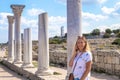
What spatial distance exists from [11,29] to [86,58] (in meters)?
18.6

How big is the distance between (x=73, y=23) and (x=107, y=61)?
689cm

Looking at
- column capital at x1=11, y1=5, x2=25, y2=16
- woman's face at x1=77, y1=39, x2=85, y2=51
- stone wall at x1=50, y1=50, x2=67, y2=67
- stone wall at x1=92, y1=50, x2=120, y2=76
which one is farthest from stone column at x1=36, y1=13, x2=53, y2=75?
stone wall at x1=50, y1=50, x2=67, y2=67

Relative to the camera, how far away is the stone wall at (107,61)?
1434 cm

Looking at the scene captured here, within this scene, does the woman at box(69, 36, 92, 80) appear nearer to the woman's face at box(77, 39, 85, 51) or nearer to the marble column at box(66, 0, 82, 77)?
the woman's face at box(77, 39, 85, 51)

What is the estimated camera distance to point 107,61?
1524cm

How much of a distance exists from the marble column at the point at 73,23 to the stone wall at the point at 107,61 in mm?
5851

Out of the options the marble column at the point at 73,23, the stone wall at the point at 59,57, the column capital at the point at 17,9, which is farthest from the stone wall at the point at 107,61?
the column capital at the point at 17,9

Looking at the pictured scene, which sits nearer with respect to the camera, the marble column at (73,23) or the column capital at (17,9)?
the marble column at (73,23)

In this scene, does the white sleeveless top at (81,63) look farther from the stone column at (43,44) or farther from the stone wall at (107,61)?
the stone wall at (107,61)

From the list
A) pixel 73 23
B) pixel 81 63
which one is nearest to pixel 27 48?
pixel 73 23

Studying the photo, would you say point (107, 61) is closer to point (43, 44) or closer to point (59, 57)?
point (43, 44)

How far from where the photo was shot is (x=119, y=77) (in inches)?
542

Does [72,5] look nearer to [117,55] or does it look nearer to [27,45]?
[117,55]

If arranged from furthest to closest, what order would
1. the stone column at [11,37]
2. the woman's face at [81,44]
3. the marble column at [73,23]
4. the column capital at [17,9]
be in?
the stone column at [11,37] < the column capital at [17,9] < the marble column at [73,23] < the woman's face at [81,44]
